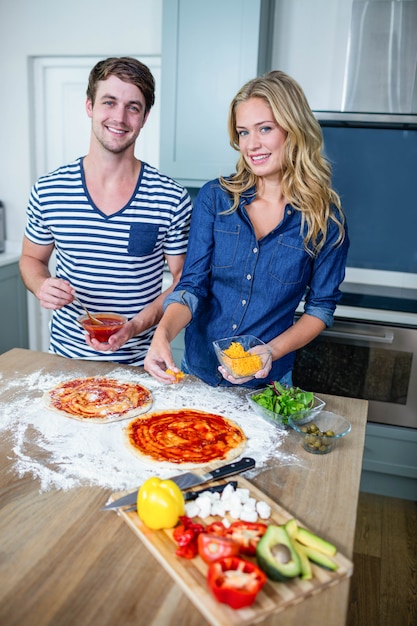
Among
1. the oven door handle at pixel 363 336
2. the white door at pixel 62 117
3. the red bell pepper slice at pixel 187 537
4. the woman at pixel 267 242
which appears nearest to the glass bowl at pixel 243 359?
the woman at pixel 267 242

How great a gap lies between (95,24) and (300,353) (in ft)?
7.42

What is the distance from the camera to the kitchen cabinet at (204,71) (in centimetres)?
277

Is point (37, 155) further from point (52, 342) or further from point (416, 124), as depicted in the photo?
point (416, 124)

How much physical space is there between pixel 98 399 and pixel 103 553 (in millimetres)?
610

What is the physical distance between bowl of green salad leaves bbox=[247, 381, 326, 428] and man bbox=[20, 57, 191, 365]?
53cm

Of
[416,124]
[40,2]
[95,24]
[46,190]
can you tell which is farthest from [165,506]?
[40,2]

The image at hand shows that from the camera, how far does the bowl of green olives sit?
1.37m

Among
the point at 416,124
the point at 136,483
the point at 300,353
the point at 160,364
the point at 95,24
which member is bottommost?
the point at 300,353

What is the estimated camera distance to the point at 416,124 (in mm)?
2793

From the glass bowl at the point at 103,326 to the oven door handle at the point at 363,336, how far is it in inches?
51.9

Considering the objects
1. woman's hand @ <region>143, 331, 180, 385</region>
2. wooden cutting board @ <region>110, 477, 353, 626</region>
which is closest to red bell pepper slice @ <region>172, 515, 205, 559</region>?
wooden cutting board @ <region>110, 477, 353, 626</region>

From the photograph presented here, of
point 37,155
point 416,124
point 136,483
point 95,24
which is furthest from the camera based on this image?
point 37,155

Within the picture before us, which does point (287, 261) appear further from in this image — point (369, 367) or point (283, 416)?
point (369, 367)

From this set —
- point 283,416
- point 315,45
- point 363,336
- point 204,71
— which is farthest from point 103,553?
point 315,45
